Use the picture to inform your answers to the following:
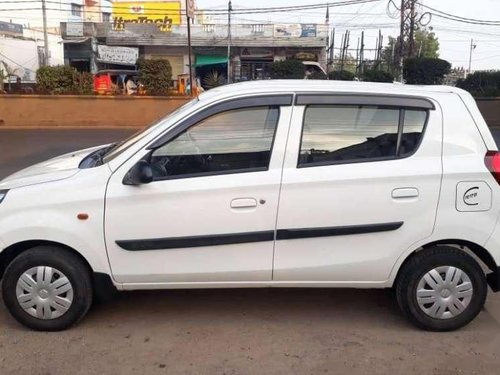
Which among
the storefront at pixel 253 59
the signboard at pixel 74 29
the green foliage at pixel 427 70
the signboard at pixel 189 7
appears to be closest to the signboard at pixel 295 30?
the storefront at pixel 253 59

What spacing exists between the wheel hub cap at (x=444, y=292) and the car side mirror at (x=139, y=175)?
1938 millimetres

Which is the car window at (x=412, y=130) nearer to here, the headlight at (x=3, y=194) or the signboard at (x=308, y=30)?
the headlight at (x=3, y=194)

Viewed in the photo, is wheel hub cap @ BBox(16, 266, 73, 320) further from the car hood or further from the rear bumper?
the rear bumper

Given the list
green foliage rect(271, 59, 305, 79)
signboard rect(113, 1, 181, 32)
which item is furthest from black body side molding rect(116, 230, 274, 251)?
signboard rect(113, 1, 181, 32)

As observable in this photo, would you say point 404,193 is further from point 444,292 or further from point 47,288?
point 47,288

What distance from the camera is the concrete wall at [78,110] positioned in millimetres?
16641

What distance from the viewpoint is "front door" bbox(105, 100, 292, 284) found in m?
3.62

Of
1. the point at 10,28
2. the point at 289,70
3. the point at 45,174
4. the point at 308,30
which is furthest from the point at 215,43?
the point at 45,174

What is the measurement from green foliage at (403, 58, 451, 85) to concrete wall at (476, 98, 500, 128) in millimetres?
1880

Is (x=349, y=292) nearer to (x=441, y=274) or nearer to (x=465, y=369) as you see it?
(x=441, y=274)

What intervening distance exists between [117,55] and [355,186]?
3434 centimetres

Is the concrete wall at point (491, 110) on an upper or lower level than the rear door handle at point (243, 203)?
lower

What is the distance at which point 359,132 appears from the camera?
3.79 m

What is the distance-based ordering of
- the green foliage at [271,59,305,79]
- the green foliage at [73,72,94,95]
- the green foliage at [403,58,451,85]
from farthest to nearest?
the green foliage at [271,59,305,79]
the green foliage at [403,58,451,85]
the green foliage at [73,72,94,95]
